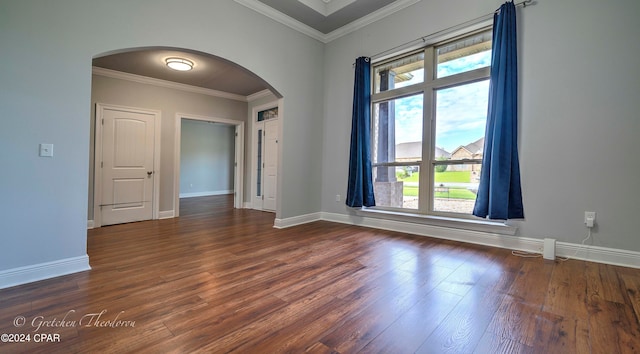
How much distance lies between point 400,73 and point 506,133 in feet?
6.19

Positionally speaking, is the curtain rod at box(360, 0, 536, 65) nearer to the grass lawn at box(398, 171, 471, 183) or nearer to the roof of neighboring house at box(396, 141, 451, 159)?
the roof of neighboring house at box(396, 141, 451, 159)

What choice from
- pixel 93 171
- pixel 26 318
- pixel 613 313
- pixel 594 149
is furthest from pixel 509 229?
pixel 93 171

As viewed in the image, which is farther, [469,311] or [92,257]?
[92,257]

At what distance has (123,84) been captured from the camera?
4930mm

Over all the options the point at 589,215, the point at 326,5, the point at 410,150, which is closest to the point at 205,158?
the point at 326,5

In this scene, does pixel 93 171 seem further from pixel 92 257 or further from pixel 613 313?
pixel 613 313

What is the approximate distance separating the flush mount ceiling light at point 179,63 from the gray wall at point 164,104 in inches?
45.2

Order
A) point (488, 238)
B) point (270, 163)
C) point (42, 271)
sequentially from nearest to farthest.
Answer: point (42, 271), point (488, 238), point (270, 163)

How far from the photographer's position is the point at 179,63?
4324 millimetres

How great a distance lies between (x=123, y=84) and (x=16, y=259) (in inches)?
153

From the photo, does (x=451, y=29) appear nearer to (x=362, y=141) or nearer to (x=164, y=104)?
(x=362, y=141)

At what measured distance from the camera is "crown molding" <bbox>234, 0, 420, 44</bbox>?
3855mm

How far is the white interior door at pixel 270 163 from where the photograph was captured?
6105 mm

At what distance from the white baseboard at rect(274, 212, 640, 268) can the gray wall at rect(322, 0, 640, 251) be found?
79 millimetres
